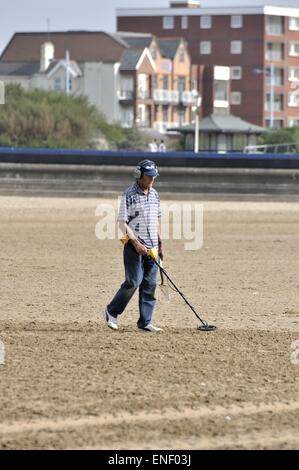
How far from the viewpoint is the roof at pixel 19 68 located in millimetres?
95312

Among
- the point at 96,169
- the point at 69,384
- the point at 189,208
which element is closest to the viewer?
the point at 69,384

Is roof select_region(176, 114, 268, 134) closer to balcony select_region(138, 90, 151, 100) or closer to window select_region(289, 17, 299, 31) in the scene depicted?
balcony select_region(138, 90, 151, 100)

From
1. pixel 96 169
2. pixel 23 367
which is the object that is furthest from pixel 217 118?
pixel 23 367

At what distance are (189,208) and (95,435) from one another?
1775 cm

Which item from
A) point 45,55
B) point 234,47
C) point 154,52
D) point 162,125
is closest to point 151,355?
Result: point 45,55

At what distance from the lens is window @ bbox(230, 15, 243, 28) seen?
337ft

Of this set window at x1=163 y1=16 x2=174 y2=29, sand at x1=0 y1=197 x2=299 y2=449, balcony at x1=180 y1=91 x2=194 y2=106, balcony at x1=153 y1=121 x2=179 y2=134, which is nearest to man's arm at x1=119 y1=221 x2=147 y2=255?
sand at x1=0 y1=197 x2=299 y2=449

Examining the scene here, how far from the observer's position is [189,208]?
2580cm

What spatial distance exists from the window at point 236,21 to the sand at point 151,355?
8442 cm

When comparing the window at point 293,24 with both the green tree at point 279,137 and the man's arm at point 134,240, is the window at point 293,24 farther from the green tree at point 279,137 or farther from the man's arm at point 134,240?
the man's arm at point 134,240

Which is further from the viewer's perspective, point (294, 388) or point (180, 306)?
point (180, 306)

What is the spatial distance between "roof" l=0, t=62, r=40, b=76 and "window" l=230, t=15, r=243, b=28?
16.8 m

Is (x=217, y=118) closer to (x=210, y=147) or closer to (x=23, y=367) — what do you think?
(x=210, y=147)

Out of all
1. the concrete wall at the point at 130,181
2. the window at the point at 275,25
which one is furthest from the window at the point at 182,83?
the concrete wall at the point at 130,181
